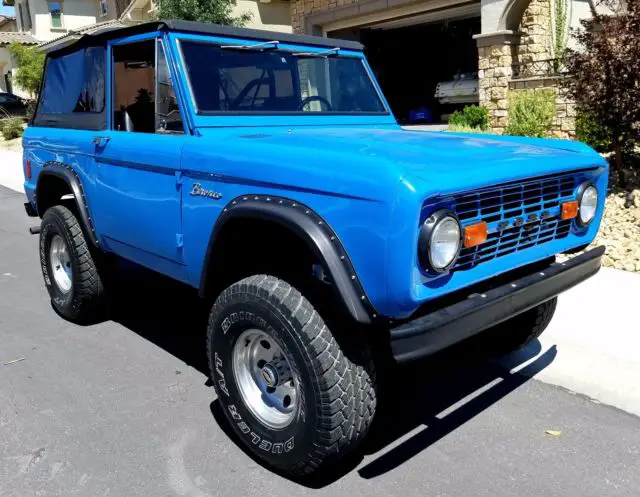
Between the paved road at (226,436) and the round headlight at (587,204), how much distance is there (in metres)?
1.05

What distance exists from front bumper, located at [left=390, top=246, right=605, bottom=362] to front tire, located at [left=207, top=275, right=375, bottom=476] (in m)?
0.32

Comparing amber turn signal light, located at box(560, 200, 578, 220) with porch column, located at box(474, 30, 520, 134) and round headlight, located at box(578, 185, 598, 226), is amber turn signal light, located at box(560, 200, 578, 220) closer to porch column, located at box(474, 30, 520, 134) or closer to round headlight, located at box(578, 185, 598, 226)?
round headlight, located at box(578, 185, 598, 226)

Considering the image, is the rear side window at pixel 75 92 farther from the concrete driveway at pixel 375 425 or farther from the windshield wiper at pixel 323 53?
the concrete driveway at pixel 375 425

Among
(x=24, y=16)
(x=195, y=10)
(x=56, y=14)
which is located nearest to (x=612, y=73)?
(x=195, y=10)

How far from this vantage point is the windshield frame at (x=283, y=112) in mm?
3521

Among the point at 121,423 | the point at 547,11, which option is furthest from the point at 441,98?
the point at 121,423

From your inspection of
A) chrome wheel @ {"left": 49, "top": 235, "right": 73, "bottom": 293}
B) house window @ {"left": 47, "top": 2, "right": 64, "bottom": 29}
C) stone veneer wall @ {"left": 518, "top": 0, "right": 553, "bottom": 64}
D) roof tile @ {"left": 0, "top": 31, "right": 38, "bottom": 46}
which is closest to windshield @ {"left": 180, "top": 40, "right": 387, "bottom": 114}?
chrome wheel @ {"left": 49, "top": 235, "right": 73, "bottom": 293}

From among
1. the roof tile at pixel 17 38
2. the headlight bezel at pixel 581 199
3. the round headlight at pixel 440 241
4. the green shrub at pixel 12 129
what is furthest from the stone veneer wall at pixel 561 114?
the roof tile at pixel 17 38

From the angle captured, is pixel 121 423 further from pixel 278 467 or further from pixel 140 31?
pixel 140 31

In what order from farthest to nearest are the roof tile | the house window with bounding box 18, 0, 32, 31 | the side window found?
the house window with bounding box 18, 0, 32, 31
the roof tile
the side window

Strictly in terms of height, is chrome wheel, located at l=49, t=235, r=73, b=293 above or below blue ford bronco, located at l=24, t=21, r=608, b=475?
below

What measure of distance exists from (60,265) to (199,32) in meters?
2.37

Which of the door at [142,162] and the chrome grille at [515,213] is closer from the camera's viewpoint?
the chrome grille at [515,213]

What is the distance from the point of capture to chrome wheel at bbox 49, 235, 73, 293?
494 cm
